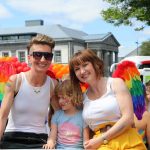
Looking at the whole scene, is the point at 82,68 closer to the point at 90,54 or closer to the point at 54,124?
the point at 90,54

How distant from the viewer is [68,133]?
3328mm

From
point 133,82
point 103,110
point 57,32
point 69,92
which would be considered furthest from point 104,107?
point 57,32

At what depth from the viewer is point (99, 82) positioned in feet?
10.6

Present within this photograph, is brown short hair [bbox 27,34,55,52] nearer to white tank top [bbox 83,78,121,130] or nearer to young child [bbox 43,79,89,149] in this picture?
young child [bbox 43,79,89,149]

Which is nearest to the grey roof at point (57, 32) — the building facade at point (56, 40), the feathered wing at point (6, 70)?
the building facade at point (56, 40)

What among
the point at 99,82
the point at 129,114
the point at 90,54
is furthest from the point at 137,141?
the point at 90,54

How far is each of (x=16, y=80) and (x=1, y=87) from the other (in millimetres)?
611

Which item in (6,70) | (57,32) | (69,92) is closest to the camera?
(69,92)

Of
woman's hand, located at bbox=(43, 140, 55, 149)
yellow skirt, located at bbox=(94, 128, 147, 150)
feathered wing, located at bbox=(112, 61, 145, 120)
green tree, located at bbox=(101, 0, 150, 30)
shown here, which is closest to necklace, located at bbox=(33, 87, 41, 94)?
woman's hand, located at bbox=(43, 140, 55, 149)

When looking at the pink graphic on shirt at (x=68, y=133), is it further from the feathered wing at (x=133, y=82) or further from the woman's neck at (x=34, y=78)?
the feathered wing at (x=133, y=82)

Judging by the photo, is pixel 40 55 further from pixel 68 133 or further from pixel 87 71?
pixel 68 133

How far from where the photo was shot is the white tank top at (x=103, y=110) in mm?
3080

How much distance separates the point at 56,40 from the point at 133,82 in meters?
53.8

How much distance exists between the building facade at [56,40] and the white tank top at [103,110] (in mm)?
49561
